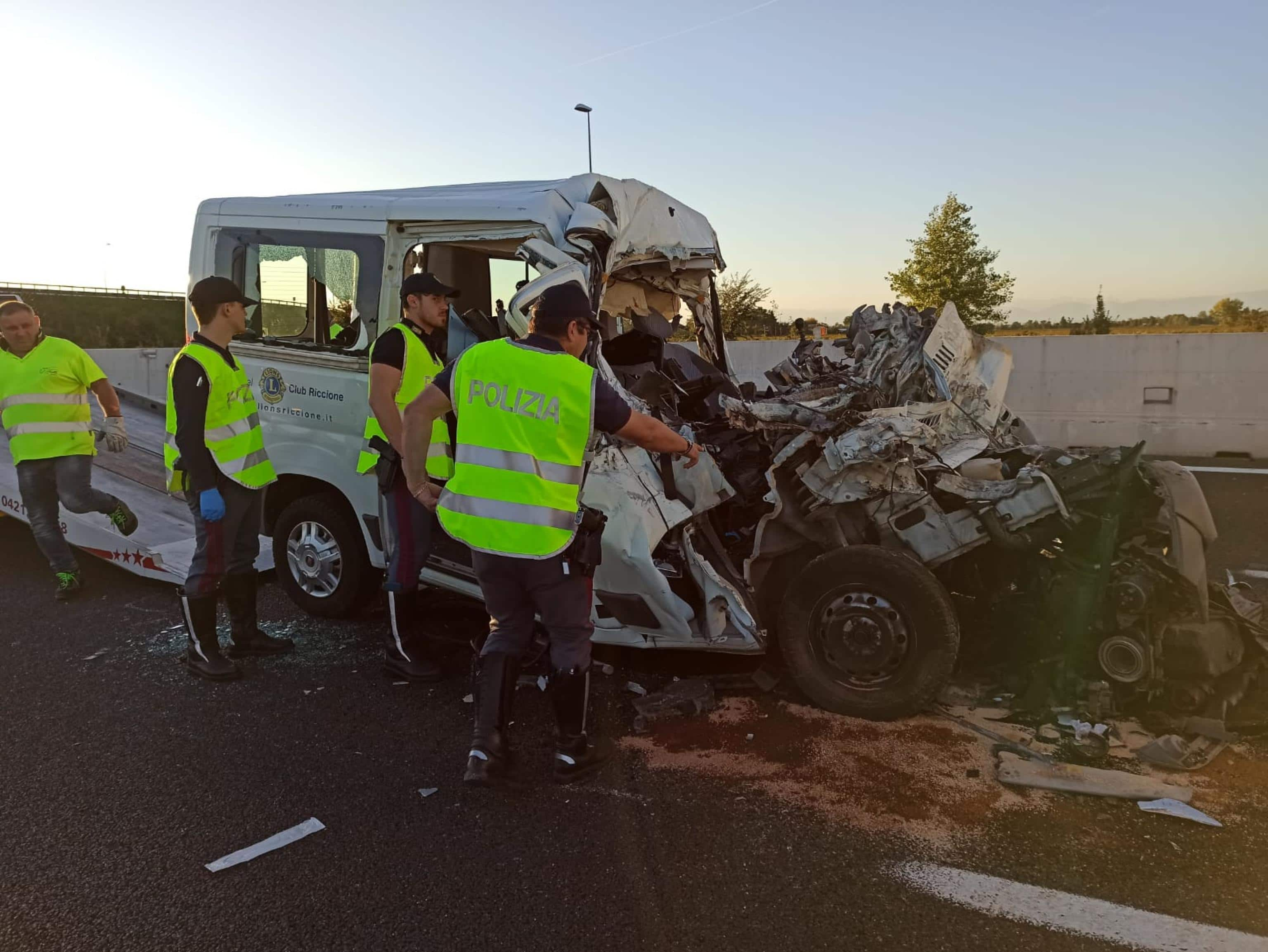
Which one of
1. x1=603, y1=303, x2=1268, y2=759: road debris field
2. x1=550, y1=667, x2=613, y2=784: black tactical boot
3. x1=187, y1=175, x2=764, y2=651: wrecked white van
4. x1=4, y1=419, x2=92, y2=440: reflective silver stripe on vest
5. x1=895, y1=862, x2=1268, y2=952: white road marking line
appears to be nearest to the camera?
x1=895, y1=862, x2=1268, y2=952: white road marking line

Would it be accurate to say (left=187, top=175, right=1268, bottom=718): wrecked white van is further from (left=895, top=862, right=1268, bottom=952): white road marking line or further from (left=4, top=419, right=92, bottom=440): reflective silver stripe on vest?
(left=4, top=419, right=92, bottom=440): reflective silver stripe on vest

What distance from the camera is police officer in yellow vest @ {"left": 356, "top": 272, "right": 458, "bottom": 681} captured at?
395 centimetres

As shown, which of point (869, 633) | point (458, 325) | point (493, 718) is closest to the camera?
point (493, 718)

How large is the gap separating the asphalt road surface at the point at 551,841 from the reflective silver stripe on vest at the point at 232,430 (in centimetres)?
120

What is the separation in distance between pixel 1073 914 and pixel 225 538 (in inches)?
151

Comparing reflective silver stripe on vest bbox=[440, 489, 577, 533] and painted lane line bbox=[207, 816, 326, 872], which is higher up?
reflective silver stripe on vest bbox=[440, 489, 577, 533]

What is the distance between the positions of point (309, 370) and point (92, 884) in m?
2.72

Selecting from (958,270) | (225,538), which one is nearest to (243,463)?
(225,538)

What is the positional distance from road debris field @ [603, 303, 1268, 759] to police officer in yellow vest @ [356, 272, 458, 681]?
3.73 ft

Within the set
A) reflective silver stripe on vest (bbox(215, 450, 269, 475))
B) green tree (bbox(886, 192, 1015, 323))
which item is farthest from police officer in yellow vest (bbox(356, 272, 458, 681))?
green tree (bbox(886, 192, 1015, 323))

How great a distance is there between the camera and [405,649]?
414 cm

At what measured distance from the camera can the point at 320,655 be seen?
14.6 ft

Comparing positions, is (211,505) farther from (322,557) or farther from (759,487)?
(759,487)

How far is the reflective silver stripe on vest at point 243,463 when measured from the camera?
4156 mm
